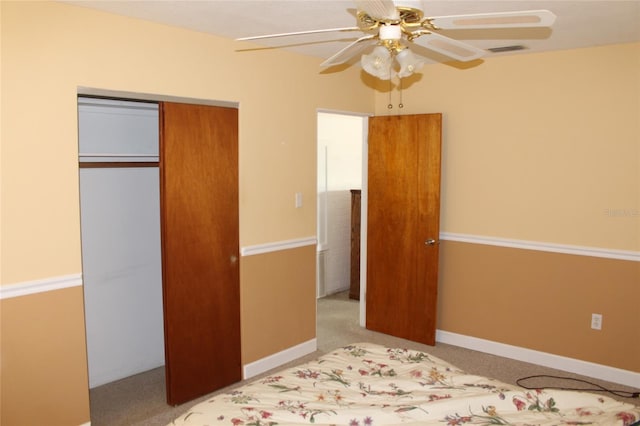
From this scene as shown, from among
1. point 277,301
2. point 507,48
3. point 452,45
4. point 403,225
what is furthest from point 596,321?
point 452,45

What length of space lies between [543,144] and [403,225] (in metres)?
1.31

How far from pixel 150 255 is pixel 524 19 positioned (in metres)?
3.03

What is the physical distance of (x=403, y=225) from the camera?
4555 millimetres

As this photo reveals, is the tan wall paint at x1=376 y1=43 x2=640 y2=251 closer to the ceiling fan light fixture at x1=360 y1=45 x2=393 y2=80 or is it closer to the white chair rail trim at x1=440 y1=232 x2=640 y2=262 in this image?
the white chair rail trim at x1=440 y1=232 x2=640 y2=262

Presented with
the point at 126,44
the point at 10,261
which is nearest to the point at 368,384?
the point at 10,261

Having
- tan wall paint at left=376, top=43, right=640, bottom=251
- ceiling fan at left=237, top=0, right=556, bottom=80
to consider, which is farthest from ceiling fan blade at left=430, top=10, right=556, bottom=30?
tan wall paint at left=376, top=43, right=640, bottom=251

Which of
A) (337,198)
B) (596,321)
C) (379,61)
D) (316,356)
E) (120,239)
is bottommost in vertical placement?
(316,356)

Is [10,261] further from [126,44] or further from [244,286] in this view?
[244,286]

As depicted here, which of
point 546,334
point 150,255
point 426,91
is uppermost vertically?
point 426,91

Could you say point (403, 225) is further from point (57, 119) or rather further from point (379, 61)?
point (57, 119)

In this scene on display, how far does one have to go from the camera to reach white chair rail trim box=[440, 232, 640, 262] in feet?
12.0

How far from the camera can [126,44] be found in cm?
297

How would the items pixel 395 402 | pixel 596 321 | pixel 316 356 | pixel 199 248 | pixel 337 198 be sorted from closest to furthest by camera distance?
pixel 395 402 < pixel 199 248 < pixel 596 321 < pixel 316 356 < pixel 337 198

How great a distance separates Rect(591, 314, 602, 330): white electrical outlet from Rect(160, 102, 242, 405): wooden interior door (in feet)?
8.60
